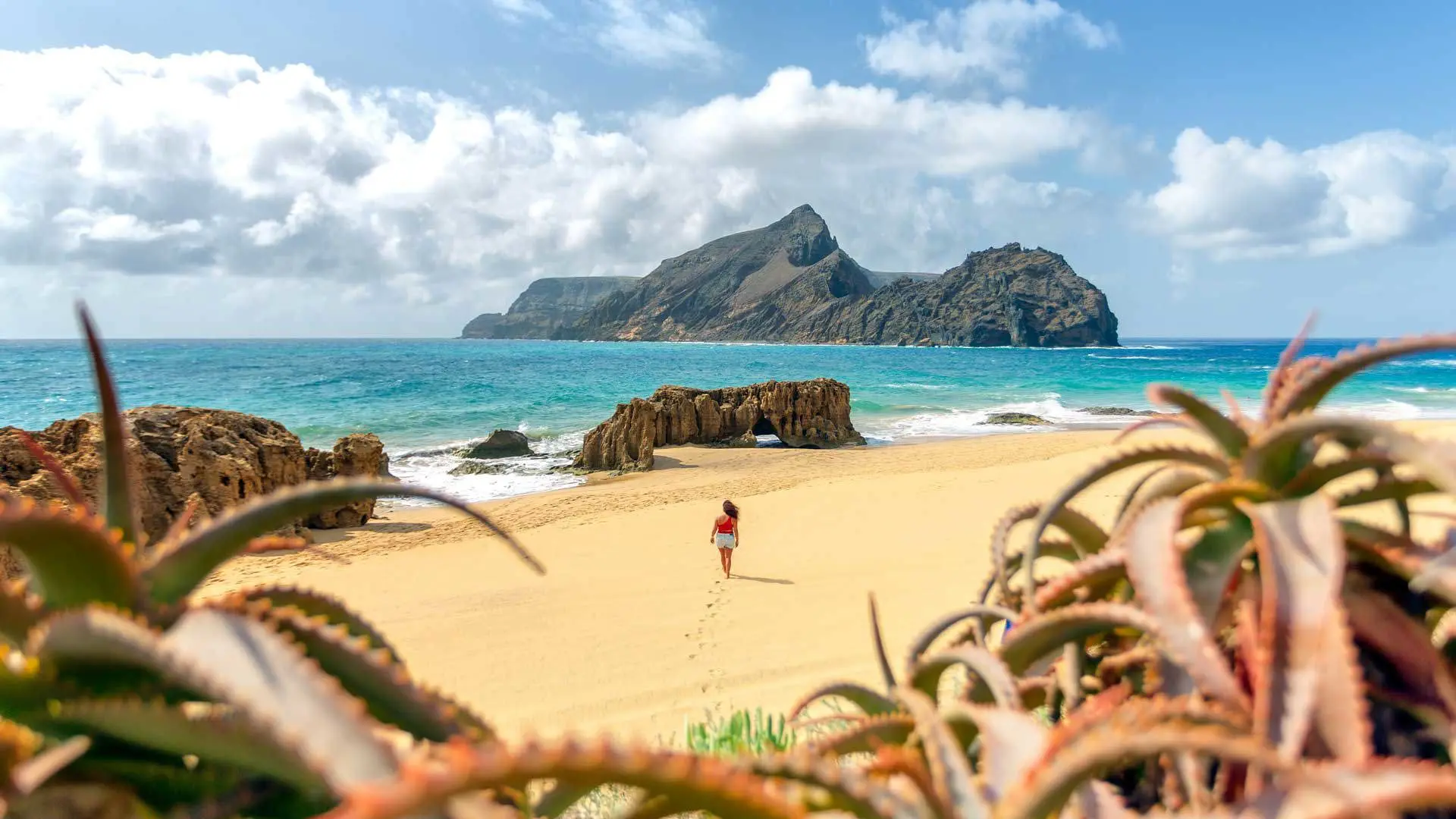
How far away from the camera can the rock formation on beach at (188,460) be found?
29.8 ft

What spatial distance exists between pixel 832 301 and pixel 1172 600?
149 m

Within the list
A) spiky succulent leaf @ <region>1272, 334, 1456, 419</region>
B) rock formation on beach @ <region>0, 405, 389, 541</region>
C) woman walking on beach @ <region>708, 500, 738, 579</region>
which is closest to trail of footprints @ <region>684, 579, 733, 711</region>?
woman walking on beach @ <region>708, 500, 738, 579</region>

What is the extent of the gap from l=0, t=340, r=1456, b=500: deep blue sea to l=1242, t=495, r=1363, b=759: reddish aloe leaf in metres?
5.43

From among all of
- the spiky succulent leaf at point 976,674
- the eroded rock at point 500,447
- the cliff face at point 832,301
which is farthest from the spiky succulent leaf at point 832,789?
the cliff face at point 832,301

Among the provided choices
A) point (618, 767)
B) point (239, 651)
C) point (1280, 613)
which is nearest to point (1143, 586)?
point (1280, 613)

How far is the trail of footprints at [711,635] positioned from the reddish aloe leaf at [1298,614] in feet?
13.6

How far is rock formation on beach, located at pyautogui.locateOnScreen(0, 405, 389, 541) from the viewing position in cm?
909

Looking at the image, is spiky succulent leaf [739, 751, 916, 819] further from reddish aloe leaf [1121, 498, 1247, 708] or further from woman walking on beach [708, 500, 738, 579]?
woman walking on beach [708, 500, 738, 579]

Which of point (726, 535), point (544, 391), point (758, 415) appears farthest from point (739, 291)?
point (726, 535)

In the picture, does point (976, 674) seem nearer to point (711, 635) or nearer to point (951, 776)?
point (951, 776)

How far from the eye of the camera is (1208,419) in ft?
3.85

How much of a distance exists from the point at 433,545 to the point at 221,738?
1072 cm

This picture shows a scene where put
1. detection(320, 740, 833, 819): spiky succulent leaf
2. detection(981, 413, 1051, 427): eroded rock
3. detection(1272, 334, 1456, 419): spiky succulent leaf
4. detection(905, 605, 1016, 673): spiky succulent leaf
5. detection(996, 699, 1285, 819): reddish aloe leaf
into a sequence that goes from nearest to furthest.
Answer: detection(320, 740, 833, 819): spiky succulent leaf
detection(996, 699, 1285, 819): reddish aloe leaf
detection(1272, 334, 1456, 419): spiky succulent leaf
detection(905, 605, 1016, 673): spiky succulent leaf
detection(981, 413, 1051, 427): eroded rock

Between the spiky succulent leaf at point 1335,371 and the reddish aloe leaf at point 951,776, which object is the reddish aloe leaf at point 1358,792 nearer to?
the reddish aloe leaf at point 951,776
